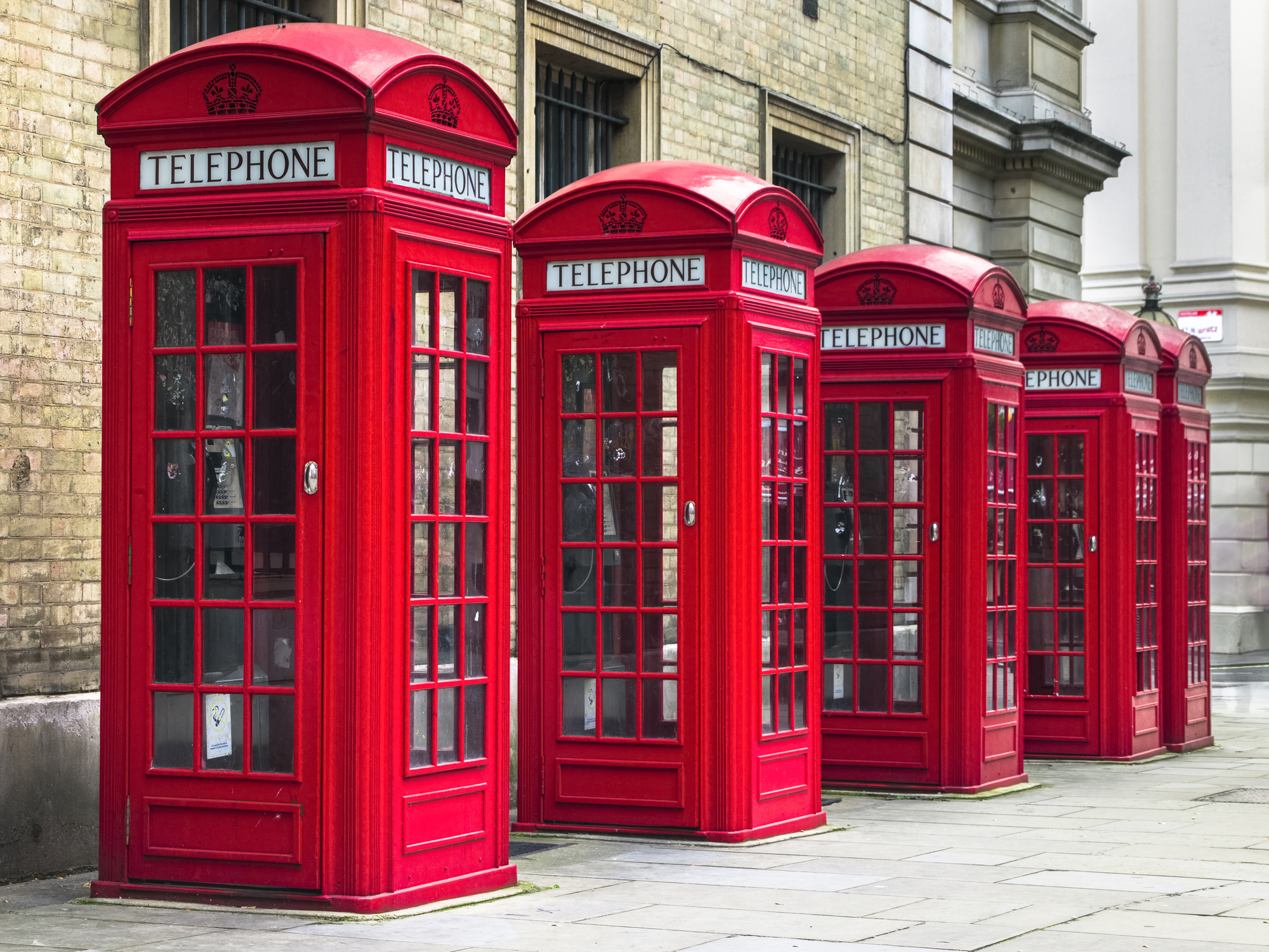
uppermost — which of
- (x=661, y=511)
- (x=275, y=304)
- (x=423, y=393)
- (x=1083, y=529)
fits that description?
(x=275, y=304)

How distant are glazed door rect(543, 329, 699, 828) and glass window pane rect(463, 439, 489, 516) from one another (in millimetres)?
Answer: 1500

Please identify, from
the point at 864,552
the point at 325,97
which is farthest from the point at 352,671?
the point at 864,552

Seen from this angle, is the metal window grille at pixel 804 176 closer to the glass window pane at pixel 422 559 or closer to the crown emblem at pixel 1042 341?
the crown emblem at pixel 1042 341

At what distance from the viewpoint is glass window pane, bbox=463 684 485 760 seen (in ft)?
24.0

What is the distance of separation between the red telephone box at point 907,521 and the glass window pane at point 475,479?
3.68 meters

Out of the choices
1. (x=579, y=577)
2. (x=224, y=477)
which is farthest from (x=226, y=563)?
(x=579, y=577)

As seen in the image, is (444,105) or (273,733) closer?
(273,733)

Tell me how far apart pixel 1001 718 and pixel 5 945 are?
6.31 meters

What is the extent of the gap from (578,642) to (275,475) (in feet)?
7.84

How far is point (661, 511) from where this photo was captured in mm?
8820

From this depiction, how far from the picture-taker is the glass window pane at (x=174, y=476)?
7047 mm

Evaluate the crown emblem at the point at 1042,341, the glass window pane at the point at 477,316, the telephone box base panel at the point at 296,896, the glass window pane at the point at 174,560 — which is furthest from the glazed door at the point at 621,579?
the crown emblem at the point at 1042,341

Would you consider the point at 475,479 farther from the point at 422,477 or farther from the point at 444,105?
the point at 444,105

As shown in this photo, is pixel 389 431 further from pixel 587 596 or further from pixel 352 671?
pixel 587 596
